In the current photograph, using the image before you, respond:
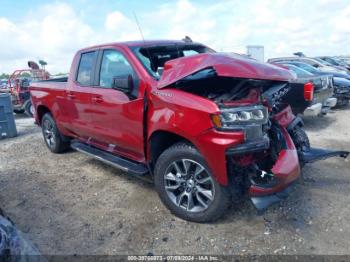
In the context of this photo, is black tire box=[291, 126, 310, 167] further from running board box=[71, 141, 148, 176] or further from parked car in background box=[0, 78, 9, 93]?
parked car in background box=[0, 78, 9, 93]

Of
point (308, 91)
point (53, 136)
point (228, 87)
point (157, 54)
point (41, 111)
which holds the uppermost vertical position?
point (157, 54)

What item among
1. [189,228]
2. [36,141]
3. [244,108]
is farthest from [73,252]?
[36,141]

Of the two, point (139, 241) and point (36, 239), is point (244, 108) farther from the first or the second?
point (36, 239)

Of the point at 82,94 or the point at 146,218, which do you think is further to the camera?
the point at 82,94

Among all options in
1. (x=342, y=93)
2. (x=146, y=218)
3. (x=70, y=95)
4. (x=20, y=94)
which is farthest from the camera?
(x=20, y=94)

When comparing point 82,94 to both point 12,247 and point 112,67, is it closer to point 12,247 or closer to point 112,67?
point 112,67

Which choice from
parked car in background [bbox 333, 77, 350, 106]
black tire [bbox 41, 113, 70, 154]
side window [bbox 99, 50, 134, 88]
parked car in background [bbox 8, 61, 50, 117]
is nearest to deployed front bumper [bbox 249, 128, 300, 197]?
side window [bbox 99, 50, 134, 88]

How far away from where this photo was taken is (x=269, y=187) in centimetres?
330

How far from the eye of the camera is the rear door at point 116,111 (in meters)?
4.09

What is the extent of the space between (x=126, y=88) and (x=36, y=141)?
4.94 m

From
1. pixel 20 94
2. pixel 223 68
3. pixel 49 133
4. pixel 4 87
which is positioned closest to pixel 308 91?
pixel 223 68

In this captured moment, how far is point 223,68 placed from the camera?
3.23m

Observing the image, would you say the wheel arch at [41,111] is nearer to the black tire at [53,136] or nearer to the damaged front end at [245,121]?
the black tire at [53,136]

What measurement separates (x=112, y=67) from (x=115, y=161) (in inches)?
49.6
